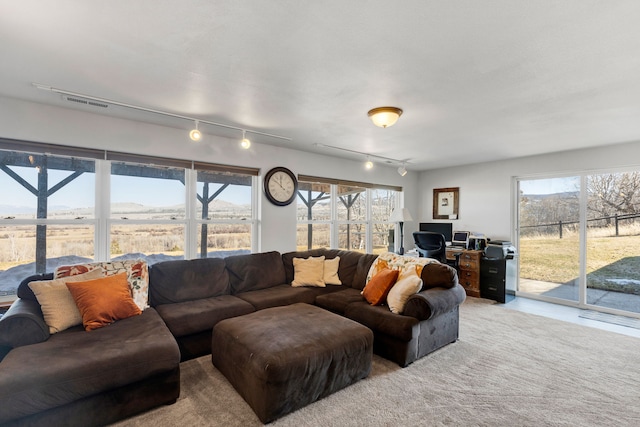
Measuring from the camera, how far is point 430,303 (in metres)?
2.65

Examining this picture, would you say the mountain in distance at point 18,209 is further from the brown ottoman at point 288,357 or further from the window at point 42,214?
the brown ottoman at point 288,357

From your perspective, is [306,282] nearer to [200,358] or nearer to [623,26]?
[200,358]

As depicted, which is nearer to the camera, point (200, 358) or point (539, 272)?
point (200, 358)

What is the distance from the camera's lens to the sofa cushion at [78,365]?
159cm

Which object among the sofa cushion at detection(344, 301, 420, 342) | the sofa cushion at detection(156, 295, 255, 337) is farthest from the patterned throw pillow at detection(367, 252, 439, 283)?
the sofa cushion at detection(156, 295, 255, 337)

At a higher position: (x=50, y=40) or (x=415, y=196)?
(x=50, y=40)

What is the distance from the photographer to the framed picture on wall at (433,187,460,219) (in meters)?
5.98

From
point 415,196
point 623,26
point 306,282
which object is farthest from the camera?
point 415,196

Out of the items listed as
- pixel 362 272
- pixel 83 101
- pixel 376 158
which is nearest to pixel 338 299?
pixel 362 272

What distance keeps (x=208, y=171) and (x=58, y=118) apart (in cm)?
156

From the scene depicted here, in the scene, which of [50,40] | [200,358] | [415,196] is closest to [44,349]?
[200,358]

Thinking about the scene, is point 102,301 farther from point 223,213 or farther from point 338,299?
point 338,299

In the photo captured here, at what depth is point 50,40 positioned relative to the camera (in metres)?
1.80

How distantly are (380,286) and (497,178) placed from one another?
3788 millimetres
